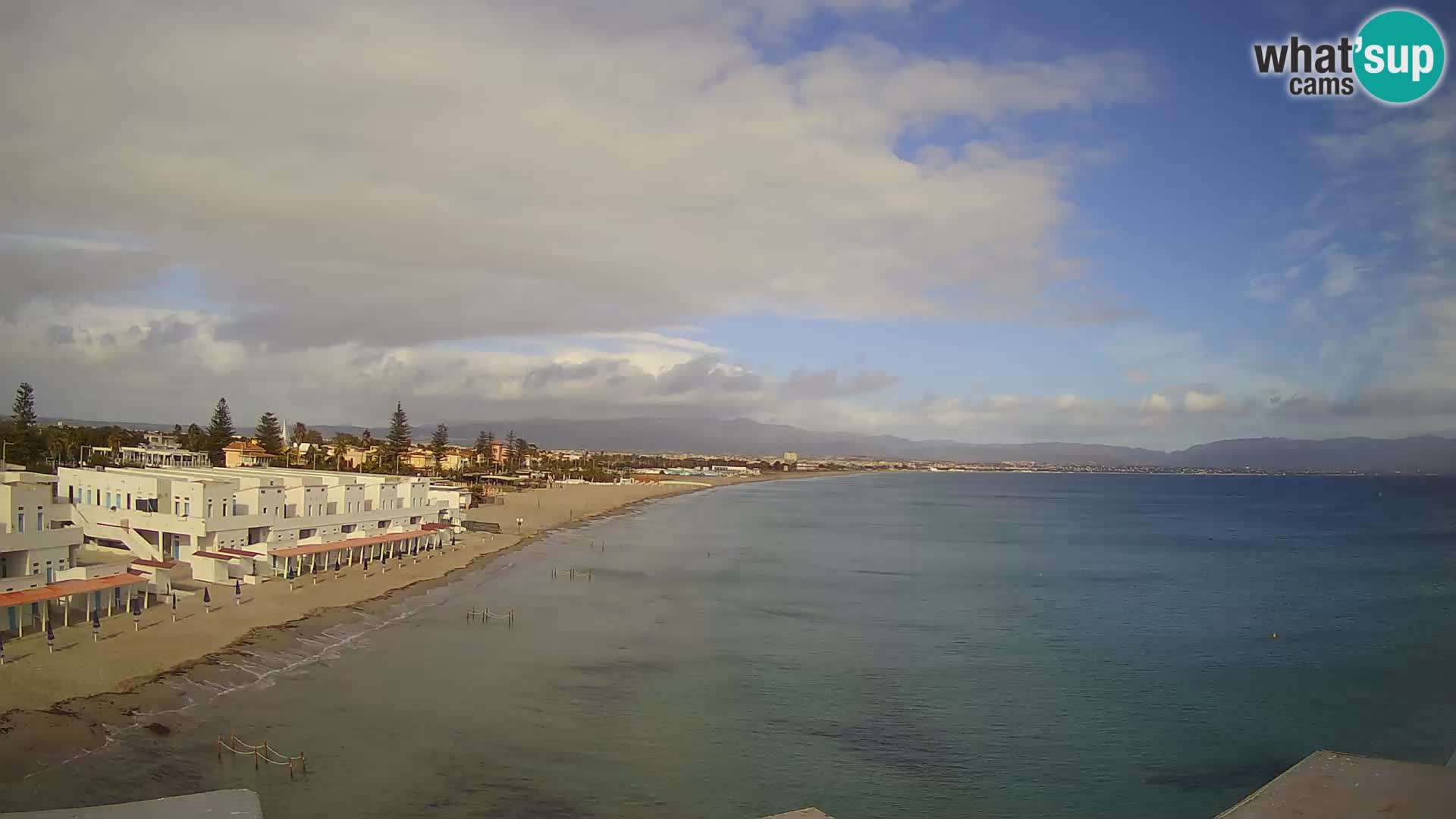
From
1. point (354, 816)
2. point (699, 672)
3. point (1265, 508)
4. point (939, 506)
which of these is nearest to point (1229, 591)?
point (699, 672)

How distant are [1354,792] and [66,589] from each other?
26.8 metres

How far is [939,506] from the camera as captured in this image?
10231cm

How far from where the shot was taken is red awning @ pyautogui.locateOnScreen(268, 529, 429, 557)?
103ft

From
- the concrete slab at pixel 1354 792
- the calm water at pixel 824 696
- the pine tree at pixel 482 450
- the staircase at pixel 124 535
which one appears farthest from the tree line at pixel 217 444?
the concrete slab at pixel 1354 792

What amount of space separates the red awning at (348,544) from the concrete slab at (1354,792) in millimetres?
29958

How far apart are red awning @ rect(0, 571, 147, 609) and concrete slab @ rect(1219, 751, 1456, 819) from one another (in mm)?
24818

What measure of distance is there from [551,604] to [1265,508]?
102293mm

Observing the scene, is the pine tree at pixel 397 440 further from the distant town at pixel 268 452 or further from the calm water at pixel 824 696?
the calm water at pixel 824 696

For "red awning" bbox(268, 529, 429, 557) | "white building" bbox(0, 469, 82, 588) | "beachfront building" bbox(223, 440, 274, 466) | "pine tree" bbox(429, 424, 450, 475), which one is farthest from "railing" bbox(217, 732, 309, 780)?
"pine tree" bbox(429, 424, 450, 475)

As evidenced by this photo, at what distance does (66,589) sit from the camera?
21812mm

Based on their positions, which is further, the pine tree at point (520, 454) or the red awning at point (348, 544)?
the pine tree at point (520, 454)

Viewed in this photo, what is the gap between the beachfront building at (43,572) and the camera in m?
21.1

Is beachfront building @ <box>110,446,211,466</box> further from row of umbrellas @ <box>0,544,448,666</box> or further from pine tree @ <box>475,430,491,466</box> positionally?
pine tree @ <box>475,430,491,466</box>

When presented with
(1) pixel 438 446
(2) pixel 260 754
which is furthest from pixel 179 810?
(1) pixel 438 446
